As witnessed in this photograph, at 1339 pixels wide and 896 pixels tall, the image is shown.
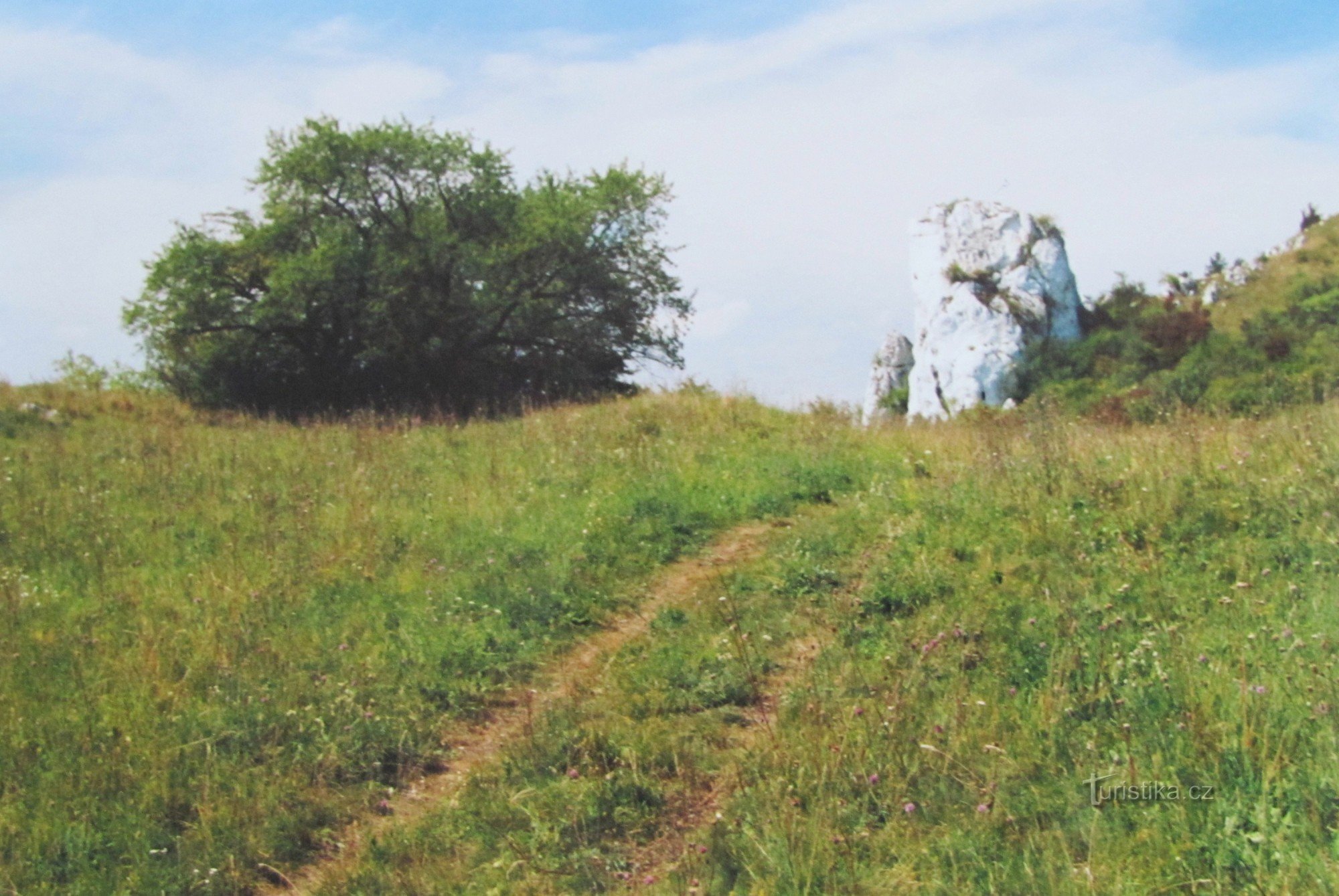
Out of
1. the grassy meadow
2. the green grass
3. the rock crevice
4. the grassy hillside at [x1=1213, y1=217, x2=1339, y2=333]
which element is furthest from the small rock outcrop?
the grassy meadow

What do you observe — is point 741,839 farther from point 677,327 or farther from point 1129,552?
point 677,327

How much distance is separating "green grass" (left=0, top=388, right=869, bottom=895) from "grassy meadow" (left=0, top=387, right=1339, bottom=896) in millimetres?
30

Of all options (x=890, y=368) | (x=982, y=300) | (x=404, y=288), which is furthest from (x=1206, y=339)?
(x=404, y=288)

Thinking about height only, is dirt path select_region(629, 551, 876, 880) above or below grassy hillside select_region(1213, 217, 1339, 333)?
below

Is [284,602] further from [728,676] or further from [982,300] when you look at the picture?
[982,300]

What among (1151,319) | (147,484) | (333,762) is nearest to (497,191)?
(147,484)

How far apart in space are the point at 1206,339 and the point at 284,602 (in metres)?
39.1

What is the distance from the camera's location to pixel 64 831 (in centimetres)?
475

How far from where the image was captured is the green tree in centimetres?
2498

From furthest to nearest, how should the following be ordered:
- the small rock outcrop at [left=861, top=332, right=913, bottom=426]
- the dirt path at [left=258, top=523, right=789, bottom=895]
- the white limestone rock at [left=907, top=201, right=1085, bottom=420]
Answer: the small rock outcrop at [left=861, top=332, right=913, bottom=426] → the white limestone rock at [left=907, top=201, right=1085, bottom=420] → the dirt path at [left=258, top=523, right=789, bottom=895]

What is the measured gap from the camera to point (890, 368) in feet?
180

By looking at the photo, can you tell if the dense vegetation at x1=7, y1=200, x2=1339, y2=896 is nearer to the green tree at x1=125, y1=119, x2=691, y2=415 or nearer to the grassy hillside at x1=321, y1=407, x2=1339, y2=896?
the grassy hillside at x1=321, y1=407, x2=1339, y2=896

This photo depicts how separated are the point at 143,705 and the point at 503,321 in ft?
67.6

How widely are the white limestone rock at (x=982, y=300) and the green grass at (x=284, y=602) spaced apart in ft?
112
